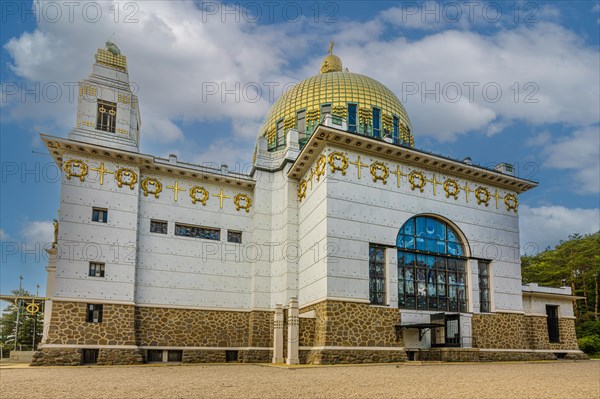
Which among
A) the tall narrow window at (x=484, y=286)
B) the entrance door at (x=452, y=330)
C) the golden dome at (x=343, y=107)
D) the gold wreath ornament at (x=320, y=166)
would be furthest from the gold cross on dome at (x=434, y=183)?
the entrance door at (x=452, y=330)

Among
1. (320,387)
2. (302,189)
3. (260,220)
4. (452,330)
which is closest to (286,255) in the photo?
(260,220)

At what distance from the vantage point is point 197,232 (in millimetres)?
29234

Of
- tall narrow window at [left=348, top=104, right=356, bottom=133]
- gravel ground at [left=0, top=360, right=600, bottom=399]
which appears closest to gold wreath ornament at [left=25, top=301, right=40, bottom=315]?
gravel ground at [left=0, top=360, right=600, bottom=399]

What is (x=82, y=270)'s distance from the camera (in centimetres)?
2523

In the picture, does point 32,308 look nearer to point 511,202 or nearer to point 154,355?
point 154,355

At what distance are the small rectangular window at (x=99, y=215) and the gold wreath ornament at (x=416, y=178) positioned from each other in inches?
632

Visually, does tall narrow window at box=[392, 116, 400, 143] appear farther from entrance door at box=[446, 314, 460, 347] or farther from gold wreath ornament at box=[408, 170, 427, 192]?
entrance door at box=[446, 314, 460, 347]

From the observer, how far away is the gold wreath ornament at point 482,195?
1153 inches

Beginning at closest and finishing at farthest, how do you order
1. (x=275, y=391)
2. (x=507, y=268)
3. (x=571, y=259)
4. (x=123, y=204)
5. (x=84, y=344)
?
(x=275, y=391) < (x=84, y=344) < (x=123, y=204) < (x=507, y=268) < (x=571, y=259)

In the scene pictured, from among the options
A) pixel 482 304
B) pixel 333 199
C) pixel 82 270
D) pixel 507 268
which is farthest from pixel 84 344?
pixel 507 268

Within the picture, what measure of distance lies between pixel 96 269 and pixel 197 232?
231 inches

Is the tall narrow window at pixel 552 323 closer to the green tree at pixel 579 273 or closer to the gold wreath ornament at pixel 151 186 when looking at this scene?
the green tree at pixel 579 273

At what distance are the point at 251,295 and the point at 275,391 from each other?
1794 cm

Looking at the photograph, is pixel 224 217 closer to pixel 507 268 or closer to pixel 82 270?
pixel 82 270
